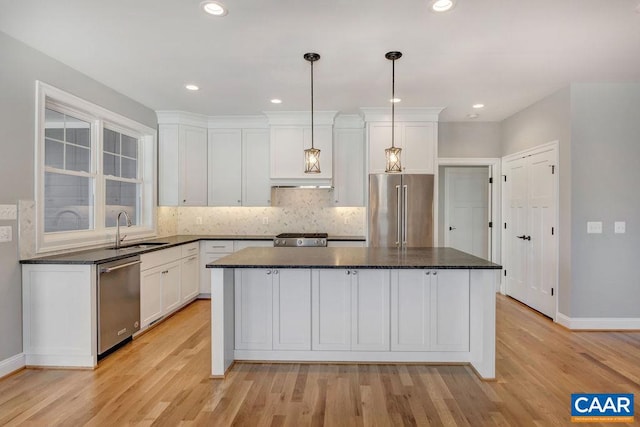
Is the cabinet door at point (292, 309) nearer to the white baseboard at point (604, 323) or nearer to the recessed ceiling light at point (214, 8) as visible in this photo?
the recessed ceiling light at point (214, 8)

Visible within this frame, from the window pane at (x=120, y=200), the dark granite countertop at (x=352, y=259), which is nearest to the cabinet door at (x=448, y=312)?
the dark granite countertop at (x=352, y=259)

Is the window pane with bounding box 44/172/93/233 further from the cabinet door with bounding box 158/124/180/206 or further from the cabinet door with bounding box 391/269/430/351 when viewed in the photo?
the cabinet door with bounding box 391/269/430/351

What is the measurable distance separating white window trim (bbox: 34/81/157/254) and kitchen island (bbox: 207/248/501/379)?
1698 millimetres

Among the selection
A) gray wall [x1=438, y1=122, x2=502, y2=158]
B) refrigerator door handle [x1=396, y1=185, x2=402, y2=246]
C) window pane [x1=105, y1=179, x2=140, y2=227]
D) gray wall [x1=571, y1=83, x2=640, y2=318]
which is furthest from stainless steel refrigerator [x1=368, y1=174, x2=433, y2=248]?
window pane [x1=105, y1=179, x2=140, y2=227]

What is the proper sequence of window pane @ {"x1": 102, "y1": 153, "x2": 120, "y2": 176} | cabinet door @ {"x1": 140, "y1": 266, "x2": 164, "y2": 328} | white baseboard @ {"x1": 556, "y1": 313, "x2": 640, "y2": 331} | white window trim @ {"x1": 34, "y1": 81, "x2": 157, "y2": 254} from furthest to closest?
1. window pane @ {"x1": 102, "y1": 153, "x2": 120, "y2": 176}
2. white baseboard @ {"x1": 556, "y1": 313, "x2": 640, "y2": 331}
3. cabinet door @ {"x1": 140, "y1": 266, "x2": 164, "y2": 328}
4. white window trim @ {"x1": 34, "y1": 81, "x2": 157, "y2": 254}

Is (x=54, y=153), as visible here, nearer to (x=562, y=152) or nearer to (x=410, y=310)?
(x=410, y=310)

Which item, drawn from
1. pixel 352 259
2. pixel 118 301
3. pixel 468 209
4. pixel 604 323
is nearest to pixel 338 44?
pixel 352 259

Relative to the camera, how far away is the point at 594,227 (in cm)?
370

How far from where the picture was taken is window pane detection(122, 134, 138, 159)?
14.3 ft

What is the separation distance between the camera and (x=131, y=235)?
422cm

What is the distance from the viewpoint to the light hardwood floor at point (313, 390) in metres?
2.13

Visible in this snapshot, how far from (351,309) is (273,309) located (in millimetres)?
643

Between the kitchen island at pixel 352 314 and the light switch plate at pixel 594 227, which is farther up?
the light switch plate at pixel 594 227

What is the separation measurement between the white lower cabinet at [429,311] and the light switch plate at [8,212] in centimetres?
306
